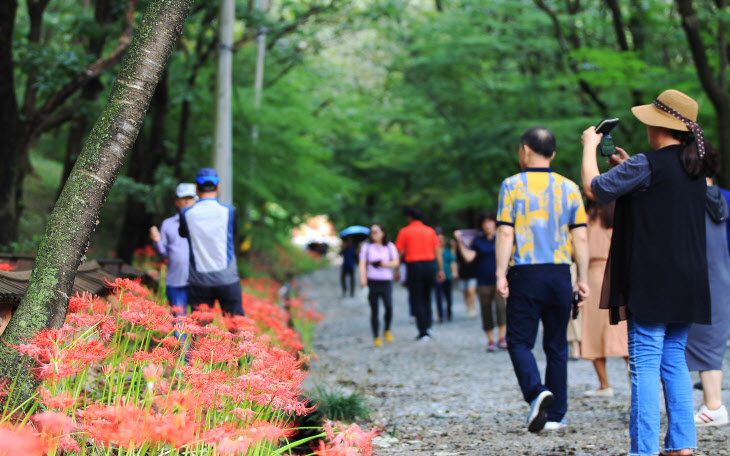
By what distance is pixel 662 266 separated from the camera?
4020 mm

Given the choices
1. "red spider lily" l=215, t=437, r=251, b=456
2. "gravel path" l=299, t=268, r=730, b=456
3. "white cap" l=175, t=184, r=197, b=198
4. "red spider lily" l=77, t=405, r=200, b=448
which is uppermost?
"white cap" l=175, t=184, r=197, b=198

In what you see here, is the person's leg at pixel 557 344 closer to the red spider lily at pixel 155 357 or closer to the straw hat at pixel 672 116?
the straw hat at pixel 672 116

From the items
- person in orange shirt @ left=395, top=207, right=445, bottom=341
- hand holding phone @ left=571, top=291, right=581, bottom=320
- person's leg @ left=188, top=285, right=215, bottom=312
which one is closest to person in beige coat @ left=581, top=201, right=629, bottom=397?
hand holding phone @ left=571, top=291, right=581, bottom=320

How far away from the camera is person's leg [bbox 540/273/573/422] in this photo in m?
5.22

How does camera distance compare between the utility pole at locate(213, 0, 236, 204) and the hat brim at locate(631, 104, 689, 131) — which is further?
the utility pole at locate(213, 0, 236, 204)

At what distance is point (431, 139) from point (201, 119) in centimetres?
924

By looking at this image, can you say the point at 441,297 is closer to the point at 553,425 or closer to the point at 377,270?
the point at 377,270

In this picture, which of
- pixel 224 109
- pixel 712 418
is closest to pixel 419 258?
pixel 224 109

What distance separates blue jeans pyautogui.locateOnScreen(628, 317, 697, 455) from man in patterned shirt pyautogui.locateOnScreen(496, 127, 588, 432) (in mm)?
1068

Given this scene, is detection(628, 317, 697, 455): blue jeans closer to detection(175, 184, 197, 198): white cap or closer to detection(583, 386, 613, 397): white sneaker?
detection(583, 386, 613, 397): white sneaker

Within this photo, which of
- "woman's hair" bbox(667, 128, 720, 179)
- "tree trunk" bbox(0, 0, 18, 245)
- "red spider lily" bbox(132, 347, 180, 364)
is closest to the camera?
"red spider lily" bbox(132, 347, 180, 364)

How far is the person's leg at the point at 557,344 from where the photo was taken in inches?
205

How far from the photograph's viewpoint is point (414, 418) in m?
6.04

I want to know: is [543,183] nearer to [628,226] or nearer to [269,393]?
[628,226]
